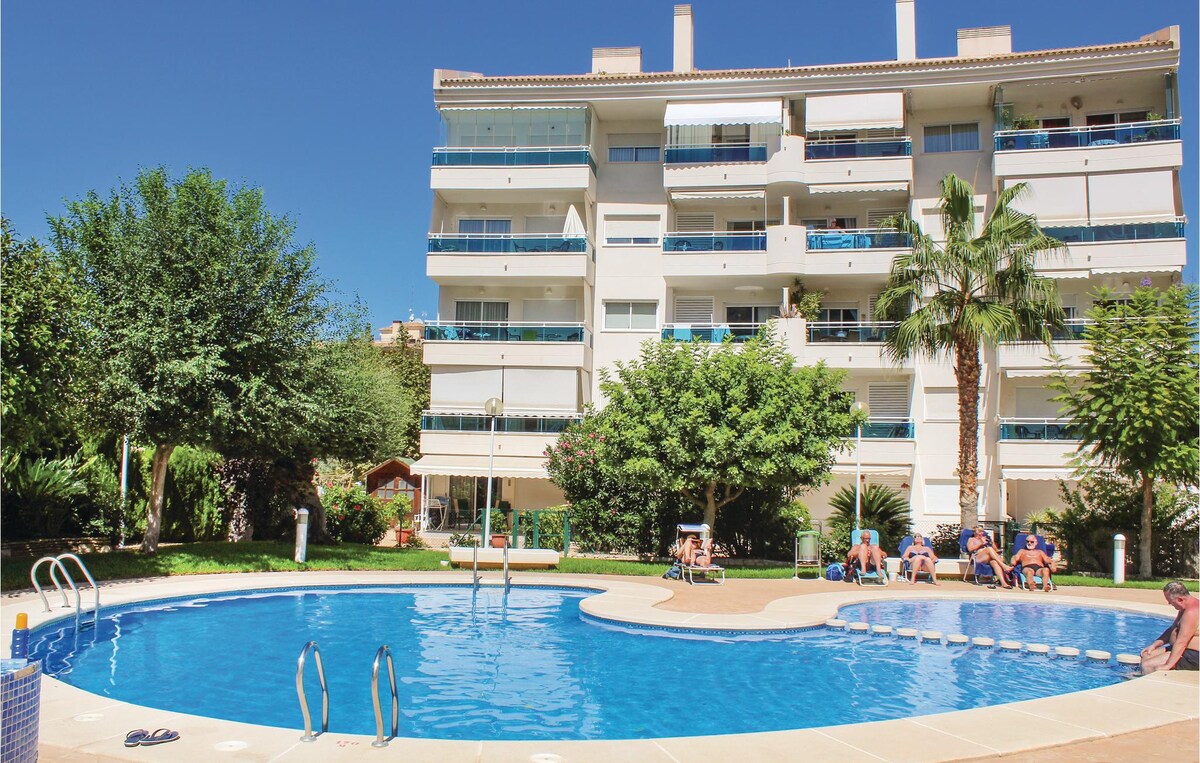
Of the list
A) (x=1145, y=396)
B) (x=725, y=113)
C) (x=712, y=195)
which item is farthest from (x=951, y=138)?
(x=1145, y=396)

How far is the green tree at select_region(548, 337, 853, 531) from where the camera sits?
22.2 metres

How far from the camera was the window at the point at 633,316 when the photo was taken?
120 feet

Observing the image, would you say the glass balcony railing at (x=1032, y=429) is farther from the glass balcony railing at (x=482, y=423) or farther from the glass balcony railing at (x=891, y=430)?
Answer: the glass balcony railing at (x=482, y=423)

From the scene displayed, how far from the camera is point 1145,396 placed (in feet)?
74.4

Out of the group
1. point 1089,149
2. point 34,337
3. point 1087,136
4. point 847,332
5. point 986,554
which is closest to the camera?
point 34,337

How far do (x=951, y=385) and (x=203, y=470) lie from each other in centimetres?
2541

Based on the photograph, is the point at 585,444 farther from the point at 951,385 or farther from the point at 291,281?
the point at 951,385

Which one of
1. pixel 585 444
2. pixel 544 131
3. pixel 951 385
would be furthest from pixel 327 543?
pixel 951 385

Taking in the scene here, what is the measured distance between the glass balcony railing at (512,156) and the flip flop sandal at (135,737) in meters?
30.4

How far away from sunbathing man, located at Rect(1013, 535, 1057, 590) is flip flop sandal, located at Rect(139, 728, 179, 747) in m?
18.2

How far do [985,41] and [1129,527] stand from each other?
1975 cm

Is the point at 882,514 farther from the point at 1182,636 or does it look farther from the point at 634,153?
the point at 634,153

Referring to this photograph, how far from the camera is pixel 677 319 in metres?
36.6

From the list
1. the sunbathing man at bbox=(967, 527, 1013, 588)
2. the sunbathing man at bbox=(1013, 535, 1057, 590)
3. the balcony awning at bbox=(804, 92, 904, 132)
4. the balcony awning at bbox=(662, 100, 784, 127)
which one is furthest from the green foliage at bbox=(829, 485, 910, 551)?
the balcony awning at bbox=(662, 100, 784, 127)
